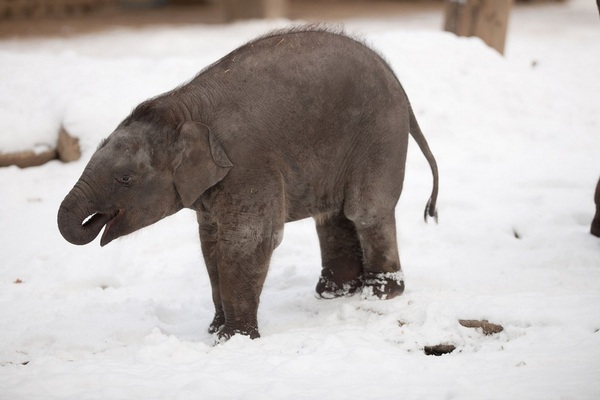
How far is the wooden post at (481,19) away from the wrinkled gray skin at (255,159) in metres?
4.92

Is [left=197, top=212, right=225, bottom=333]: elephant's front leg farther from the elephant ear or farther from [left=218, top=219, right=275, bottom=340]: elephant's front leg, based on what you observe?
the elephant ear

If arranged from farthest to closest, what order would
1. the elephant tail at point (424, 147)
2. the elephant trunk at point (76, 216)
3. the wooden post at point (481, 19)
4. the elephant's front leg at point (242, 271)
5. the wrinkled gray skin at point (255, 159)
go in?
the wooden post at point (481, 19) → the elephant tail at point (424, 147) → the elephant's front leg at point (242, 271) → the wrinkled gray skin at point (255, 159) → the elephant trunk at point (76, 216)

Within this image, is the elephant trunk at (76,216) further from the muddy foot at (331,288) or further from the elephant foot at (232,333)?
the muddy foot at (331,288)

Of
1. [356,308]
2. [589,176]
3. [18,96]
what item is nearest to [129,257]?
[356,308]

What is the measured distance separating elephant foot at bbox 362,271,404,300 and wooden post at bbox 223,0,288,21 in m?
7.70

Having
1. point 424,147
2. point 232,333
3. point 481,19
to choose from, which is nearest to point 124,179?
point 232,333

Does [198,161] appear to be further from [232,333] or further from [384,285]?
[384,285]

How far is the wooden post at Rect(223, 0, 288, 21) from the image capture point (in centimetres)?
1253

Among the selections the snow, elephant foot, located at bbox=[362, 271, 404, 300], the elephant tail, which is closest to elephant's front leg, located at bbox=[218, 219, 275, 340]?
the snow

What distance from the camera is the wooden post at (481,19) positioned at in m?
9.88

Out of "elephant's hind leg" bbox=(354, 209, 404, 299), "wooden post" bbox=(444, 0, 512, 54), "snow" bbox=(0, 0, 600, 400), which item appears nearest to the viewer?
"snow" bbox=(0, 0, 600, 400)

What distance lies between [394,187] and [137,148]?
4.85 ft

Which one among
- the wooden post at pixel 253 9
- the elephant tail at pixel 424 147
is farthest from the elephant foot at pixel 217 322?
the wooden post at pixel 253 9

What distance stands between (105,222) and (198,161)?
0.57m
